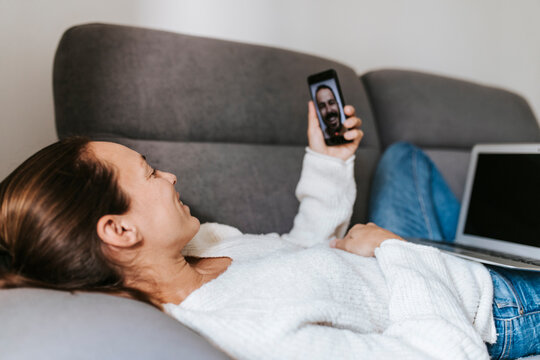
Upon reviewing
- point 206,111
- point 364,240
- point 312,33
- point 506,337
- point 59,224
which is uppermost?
point 312,33

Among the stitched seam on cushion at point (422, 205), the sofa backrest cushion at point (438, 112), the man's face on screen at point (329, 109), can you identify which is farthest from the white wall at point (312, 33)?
the stitched seam on cushion at point (422, 205)

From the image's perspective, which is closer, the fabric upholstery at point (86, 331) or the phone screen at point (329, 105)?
the fabric upholstery at point (86, 331)

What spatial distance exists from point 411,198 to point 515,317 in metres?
0.51

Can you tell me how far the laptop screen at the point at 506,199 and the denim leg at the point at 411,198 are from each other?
0.08 meters

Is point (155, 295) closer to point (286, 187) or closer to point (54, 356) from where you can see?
point (54, 356)

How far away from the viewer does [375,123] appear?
1.54 metres

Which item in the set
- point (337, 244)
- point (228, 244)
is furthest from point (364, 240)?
point (228, 244)

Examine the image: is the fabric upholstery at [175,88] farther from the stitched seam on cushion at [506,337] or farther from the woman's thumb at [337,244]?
the stitched seam on cushion at [506,337]

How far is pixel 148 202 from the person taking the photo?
2.39ft

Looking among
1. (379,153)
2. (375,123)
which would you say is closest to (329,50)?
(375,123)

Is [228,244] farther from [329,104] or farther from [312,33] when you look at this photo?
[312,33]

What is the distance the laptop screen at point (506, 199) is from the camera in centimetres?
106

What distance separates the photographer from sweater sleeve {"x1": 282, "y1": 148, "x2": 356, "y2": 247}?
110 cm

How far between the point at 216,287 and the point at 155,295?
112 millimetres
